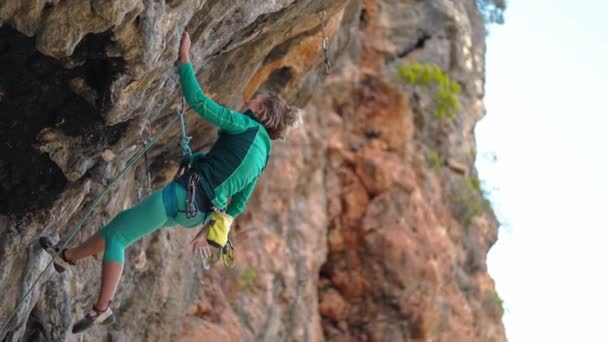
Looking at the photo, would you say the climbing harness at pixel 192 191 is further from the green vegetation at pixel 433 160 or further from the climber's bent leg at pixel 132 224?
the green vegetation at pixel 433 160

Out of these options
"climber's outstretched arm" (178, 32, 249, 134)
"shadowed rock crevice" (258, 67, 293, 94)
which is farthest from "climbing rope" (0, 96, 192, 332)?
"shadowed rock crevice" (258, 67, 293, 94)

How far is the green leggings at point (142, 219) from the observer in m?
5.56

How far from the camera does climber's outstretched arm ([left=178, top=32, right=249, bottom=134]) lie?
5.31 metres

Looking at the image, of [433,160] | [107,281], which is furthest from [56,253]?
[433,160]

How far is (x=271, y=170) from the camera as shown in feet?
44.1

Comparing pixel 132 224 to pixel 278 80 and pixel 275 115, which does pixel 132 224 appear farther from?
pixel 278 80

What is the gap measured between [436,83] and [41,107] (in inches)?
450

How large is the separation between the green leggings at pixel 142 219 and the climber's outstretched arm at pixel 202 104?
52 centimetres

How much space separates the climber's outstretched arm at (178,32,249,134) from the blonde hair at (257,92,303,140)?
187 mm

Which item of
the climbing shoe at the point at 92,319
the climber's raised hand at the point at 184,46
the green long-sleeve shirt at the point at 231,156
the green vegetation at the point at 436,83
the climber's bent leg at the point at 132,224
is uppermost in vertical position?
the climber's raised hand at the point at 184,46

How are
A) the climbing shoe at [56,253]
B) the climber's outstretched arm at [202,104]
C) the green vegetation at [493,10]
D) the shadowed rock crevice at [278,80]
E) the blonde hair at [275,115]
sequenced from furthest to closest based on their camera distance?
the green vegetation at [493,10] → the shadowed rock crevice at [278,80] → the climbing shoe at [56,253] → the blonde hair at [275,115] → the climber's outstretched arm at [202,104]

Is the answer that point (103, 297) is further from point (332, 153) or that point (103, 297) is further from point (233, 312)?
point (332, 153)

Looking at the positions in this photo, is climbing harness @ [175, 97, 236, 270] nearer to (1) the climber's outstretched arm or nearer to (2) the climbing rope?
(2) the climbing rope

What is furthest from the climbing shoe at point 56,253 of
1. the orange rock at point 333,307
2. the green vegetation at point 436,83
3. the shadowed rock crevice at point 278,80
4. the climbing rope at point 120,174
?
the green vegetation at point 436,83
